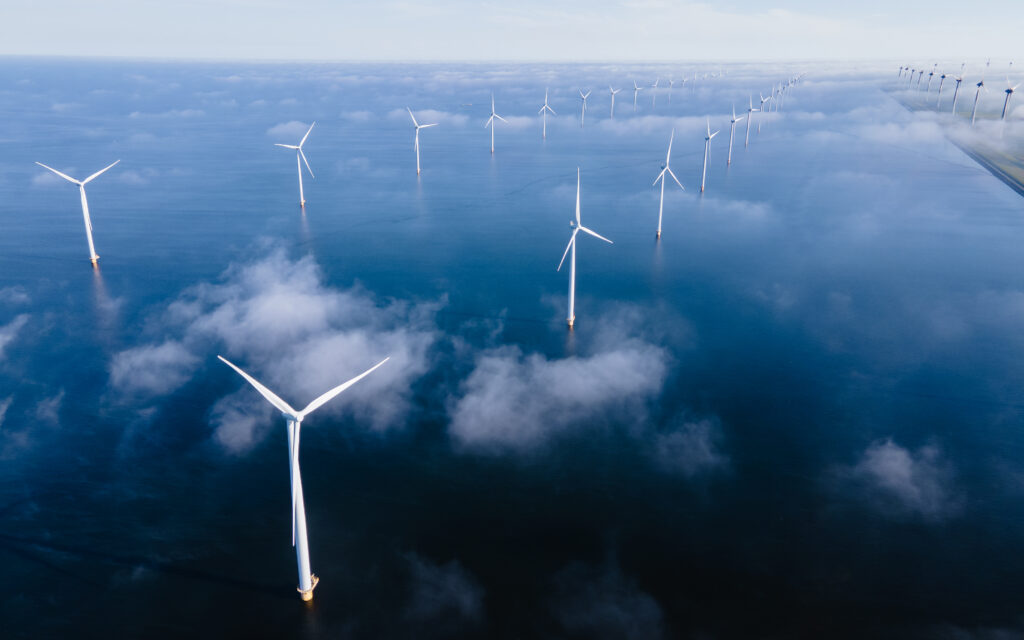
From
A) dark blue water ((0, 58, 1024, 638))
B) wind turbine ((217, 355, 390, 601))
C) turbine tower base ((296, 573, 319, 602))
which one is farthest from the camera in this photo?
dark blue water ((0, 58, 1024, 638))

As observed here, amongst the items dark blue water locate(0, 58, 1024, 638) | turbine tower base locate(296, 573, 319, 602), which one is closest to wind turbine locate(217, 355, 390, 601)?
turbine tower base locate(296, 573, 319, 602)

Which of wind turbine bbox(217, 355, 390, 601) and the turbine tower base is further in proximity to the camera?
the turbine tower base

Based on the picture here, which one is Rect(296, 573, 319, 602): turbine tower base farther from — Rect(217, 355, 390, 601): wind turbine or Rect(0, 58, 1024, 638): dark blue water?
Rect(0, 58, 1024, 638): dark blue water

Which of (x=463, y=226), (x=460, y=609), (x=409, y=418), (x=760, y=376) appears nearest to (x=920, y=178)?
(x=463, y=226)

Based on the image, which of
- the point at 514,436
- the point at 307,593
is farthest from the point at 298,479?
the point at 514,436

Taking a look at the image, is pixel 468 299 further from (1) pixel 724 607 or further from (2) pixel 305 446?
(1) pixel 724 607

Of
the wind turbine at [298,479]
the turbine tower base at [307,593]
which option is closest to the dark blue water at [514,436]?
the turbine tower base at [307,593]

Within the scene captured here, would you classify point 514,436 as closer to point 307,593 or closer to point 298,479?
point 307,593

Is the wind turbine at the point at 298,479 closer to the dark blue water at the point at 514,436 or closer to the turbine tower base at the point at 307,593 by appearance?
the turbine tower base at the point at 307,593
